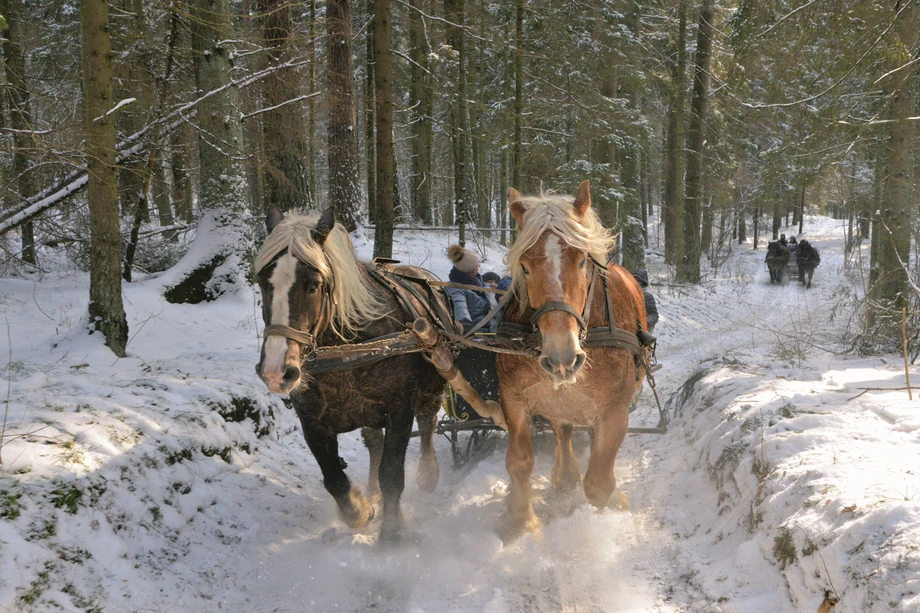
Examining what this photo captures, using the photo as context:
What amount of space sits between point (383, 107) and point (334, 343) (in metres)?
5.58

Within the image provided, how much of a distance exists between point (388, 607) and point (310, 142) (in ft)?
32.8

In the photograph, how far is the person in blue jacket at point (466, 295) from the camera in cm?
502

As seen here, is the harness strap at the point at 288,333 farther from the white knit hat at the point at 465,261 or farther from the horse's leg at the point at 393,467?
the white knit hat at the point at 465,261

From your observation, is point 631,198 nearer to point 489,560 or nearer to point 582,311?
point 582,311

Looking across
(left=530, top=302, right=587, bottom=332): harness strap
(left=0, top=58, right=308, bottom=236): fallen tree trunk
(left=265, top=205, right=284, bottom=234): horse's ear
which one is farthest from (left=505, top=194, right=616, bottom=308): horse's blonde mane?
(left=0, top=58, right=308, bottom=236): fallen tree trunk

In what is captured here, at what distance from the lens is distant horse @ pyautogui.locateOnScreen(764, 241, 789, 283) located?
21062 mm

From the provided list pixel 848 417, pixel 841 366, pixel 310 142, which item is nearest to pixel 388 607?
pixel 848 417

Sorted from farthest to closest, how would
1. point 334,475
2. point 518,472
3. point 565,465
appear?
point 565,465
point 518,472
point 334,475

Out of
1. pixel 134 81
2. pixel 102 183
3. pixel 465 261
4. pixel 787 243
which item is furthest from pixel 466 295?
pixel 787 243

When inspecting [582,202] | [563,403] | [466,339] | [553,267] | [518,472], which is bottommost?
[518,472]

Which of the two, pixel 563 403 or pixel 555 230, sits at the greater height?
pixel 555 230

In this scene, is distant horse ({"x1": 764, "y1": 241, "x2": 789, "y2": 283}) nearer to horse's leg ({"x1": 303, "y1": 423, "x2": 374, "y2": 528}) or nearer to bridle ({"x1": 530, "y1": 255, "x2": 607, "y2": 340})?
bridle ({"x1": 530, "y1": 255, "x2": 607, "y2": 340})

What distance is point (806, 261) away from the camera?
20578 millimetres

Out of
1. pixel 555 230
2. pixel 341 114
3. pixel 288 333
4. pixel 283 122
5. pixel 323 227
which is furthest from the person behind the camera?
pixel 341 114
